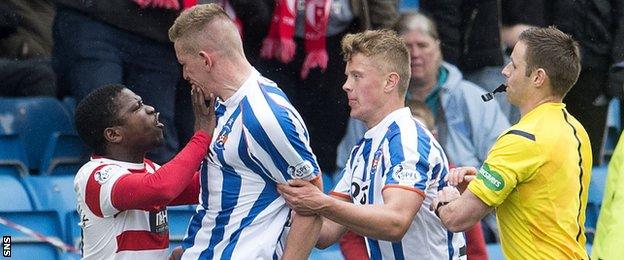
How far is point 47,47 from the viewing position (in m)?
8.33

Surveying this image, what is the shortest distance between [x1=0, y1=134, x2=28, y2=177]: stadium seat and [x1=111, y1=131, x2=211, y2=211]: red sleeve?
2.64 meters

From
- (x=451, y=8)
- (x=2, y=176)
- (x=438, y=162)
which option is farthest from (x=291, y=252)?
(x=451, y=8)

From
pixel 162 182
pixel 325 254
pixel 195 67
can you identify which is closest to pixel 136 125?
pixel 162 182

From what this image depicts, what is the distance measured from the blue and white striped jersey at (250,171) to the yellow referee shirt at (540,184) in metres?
0.68

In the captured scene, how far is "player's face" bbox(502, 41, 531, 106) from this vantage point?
563 centimetres

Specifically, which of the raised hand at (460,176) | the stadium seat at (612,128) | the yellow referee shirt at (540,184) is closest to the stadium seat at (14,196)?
the raised hand at (460,176)

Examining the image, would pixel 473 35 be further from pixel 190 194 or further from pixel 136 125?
pixel 136 125

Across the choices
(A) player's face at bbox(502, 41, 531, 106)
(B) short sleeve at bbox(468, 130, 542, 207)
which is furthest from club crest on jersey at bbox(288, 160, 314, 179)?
(A) player's face at bbox(502, 41, 531, 106)

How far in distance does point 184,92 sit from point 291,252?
10.4 ft

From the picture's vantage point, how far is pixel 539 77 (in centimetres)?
561

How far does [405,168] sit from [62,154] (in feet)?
10.5

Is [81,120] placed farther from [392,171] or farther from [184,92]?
[184,92]

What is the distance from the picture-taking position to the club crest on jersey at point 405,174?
5.67m

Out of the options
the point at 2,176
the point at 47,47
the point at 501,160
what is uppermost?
the point at 501,160
